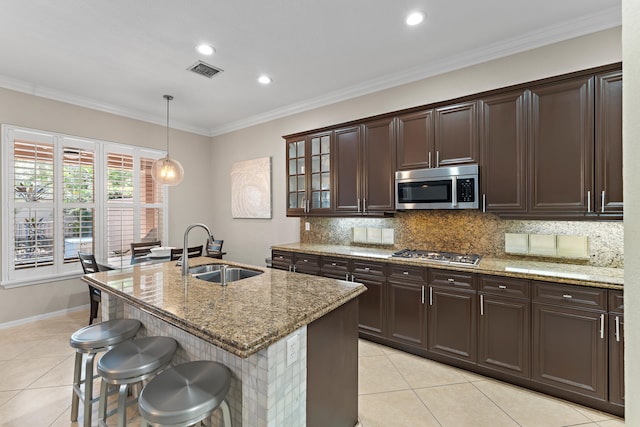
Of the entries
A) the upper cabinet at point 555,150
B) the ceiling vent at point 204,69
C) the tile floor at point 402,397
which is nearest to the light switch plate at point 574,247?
the upper cabinet at point 555,150

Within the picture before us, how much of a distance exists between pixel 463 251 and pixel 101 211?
504 cm

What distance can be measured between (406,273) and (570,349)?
1.31 meters

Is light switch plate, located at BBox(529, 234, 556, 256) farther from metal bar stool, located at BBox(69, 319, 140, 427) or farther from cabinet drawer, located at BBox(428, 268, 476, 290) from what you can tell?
metal bar stool, located at BBox(69, 319, 140, 427)

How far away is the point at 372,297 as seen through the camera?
311 centimetres

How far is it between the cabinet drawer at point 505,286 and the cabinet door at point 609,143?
81 centimetres

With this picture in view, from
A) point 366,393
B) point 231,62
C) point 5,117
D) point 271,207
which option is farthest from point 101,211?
point 366,393

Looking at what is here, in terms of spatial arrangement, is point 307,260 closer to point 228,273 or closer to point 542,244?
point 228,273

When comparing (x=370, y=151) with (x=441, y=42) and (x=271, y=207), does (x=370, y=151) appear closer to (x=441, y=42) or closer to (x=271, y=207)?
(x=441, y=42)

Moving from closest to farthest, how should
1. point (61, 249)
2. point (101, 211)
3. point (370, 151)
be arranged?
1. point (370, 151)
2. point (61, 249)
3. point (101, 211)

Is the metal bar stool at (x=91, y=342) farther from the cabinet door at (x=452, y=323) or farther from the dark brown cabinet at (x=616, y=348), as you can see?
the dark brown cabinet at (x=616, y=348)

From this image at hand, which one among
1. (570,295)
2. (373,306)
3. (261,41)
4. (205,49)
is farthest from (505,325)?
(205,49)

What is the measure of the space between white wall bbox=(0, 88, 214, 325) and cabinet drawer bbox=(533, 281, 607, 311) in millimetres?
5330

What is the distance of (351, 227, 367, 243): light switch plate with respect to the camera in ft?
12.5

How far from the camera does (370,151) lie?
341 centimetres
